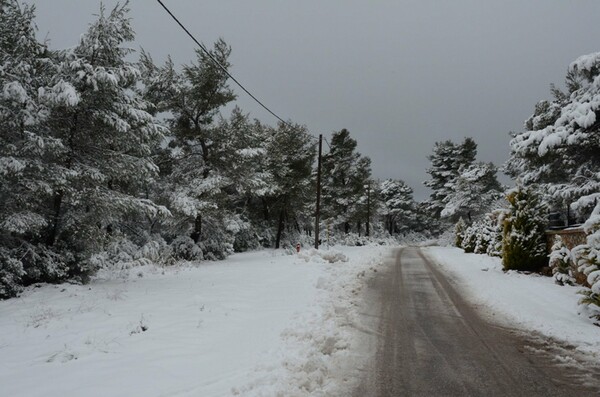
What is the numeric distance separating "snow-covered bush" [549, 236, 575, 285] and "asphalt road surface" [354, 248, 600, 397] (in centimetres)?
418

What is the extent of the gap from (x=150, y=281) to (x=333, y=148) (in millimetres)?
31422

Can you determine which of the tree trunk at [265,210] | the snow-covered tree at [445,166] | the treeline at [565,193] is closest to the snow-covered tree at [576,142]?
the treeline at [565,193]

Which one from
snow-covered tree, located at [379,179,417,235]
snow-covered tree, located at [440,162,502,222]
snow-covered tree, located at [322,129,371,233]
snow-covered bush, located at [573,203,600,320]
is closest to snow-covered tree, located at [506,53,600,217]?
snow-covered bush, located at [573,203,600,320]

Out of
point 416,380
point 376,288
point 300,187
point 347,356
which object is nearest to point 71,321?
point 347,356

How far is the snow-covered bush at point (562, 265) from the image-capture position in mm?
10127

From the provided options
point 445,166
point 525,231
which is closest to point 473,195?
point 445,166

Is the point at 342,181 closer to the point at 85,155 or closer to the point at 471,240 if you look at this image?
the point at 471,240

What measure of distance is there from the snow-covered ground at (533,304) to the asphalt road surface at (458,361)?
535 mm

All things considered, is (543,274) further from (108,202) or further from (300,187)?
(300,187)

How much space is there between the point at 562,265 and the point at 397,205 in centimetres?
5821

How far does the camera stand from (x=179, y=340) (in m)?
5.57

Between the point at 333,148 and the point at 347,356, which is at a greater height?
the point at 333,148

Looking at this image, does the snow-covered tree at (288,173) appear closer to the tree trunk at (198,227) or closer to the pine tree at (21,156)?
the tree trunk at (198,227)

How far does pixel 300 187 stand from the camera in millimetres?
28125
